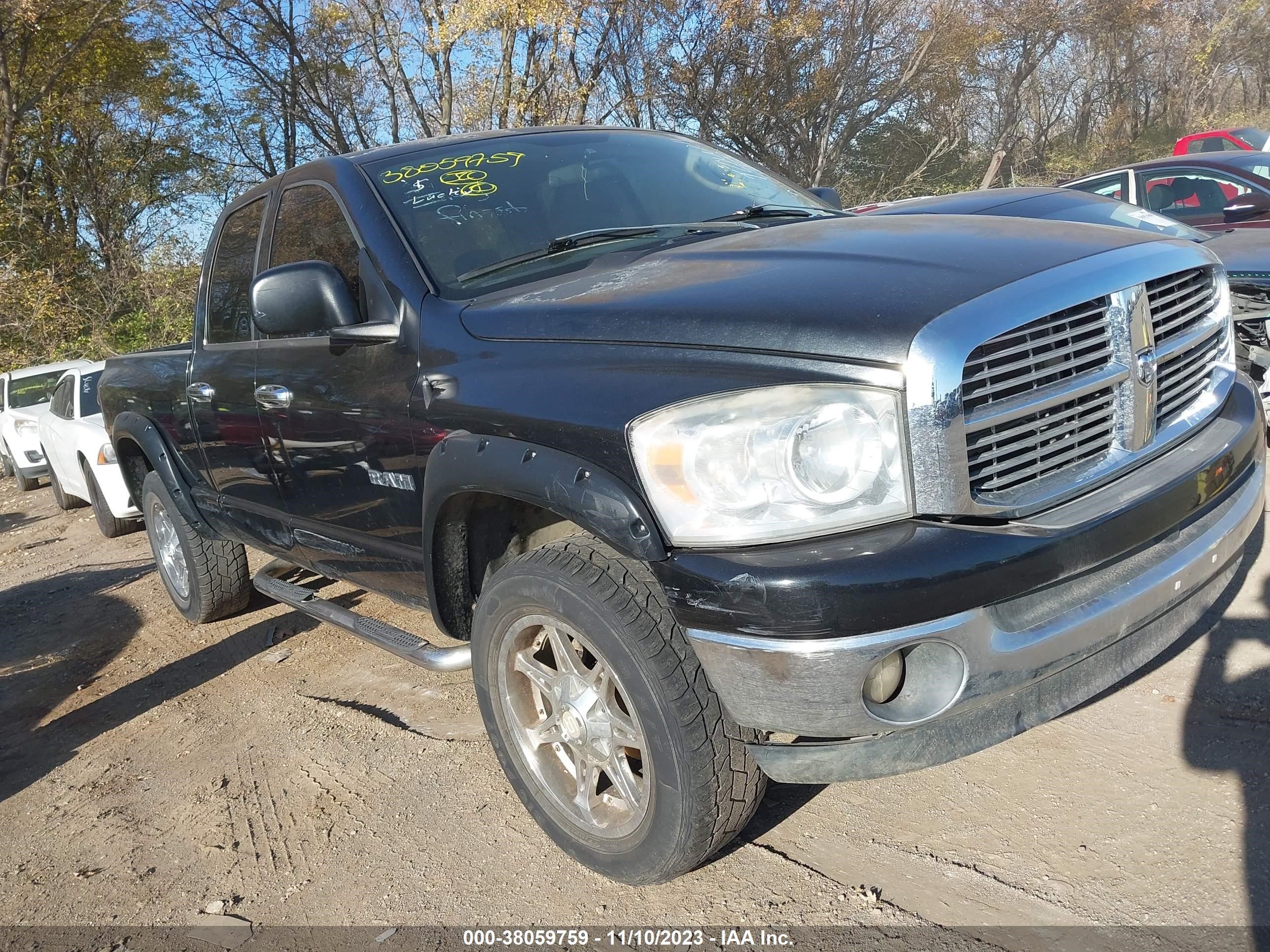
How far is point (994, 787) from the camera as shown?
275cm

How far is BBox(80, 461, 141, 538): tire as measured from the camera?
8.29 metres

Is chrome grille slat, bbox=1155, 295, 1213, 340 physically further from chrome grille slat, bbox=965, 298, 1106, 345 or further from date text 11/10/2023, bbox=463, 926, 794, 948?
date text 11/10/2023, bbox=463, 926, 794, 948

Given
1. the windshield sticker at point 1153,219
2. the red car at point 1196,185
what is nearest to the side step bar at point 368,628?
the windshield sticker at point 1153,219

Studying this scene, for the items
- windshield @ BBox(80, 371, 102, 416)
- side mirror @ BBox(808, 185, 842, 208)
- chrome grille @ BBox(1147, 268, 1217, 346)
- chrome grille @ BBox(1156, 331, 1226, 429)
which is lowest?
windshield @ BBox(80, 371, 102, 416)

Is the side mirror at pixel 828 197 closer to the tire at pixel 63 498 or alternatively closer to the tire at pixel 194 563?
the tire at pixel 194 563

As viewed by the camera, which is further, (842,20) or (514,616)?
(842,20)

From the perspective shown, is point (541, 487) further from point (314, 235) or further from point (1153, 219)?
point (1153, 219)

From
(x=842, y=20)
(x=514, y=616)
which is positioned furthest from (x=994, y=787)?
(x=842, y=20)

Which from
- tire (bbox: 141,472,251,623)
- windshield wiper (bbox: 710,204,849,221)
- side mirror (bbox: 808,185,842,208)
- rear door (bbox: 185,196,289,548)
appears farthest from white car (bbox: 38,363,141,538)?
windshield wiper (bbox: 710,204,849,221)

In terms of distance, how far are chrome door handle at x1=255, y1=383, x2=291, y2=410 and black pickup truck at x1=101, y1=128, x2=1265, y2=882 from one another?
0.21 m

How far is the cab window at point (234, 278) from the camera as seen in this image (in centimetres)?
399

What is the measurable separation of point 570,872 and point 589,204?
204 cm

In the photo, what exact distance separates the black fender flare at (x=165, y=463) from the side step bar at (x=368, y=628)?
435 mm

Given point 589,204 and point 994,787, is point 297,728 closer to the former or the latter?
point 589,204
